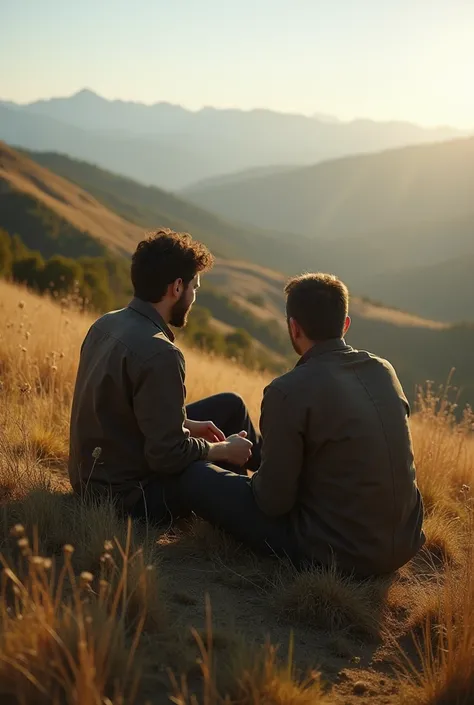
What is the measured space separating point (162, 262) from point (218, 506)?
128cm

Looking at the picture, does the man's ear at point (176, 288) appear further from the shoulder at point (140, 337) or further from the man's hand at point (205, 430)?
the man's hand at point (205, 430)

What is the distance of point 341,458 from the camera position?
10.2ft

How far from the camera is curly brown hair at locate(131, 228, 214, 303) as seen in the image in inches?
136

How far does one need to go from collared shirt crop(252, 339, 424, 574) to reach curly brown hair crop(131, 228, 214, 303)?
810 mm

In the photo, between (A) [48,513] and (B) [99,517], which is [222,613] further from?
(A) [48,513]

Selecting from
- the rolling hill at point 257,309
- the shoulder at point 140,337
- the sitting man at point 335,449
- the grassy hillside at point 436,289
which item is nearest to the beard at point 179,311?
the shoulder at point 140,337

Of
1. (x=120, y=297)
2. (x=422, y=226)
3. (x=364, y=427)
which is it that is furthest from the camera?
(x=422, y=226)

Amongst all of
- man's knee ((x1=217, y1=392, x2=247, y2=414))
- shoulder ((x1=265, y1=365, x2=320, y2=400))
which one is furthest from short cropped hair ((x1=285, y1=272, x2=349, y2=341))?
man's knee ((x1=217, y1=392, x2=247, y2=414))

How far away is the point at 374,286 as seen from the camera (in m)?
139

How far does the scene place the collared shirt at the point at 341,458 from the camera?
10.0 feet

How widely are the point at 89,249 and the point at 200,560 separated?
2426 inches

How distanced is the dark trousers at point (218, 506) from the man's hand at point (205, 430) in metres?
0.38

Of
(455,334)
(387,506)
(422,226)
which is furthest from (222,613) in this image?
(422,226)

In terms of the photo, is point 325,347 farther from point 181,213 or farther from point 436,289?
point 181,213
